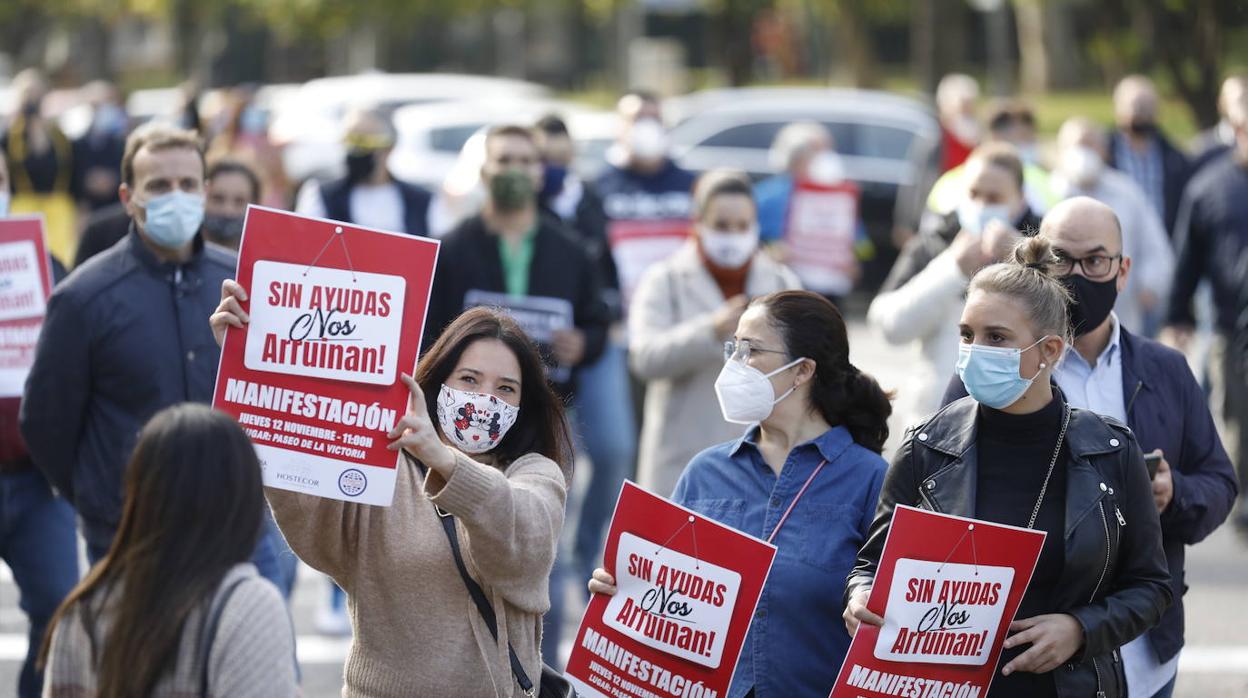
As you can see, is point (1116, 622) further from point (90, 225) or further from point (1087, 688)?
point (90, 225)

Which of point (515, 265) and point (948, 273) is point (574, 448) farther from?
point (515, 265)

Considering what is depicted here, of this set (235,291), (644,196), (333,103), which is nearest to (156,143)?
(235,291)

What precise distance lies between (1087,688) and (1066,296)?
3.20 feet

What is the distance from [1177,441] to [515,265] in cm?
353

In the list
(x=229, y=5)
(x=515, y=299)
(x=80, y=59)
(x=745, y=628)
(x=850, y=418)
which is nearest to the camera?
(x=745, y=628)

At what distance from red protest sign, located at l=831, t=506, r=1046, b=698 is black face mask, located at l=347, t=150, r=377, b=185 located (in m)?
5.75

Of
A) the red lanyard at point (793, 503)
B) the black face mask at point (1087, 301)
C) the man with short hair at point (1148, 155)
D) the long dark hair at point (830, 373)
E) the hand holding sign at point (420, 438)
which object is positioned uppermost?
the man with short hair at point (1148, 155)

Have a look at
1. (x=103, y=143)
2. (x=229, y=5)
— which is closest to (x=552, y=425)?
(x=103, y=143)

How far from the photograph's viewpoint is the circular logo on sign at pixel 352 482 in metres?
4.04

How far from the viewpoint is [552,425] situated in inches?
177

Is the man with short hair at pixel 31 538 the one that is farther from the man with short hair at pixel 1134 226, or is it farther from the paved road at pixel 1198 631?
the man with short hair at pixel 1134 226

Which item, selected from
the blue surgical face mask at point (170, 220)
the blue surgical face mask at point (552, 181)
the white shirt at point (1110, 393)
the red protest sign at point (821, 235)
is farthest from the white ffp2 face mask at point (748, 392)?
the red protest sign at point (821, 235)

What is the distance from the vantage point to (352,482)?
159 inches

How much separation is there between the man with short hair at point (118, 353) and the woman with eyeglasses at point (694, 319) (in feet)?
7.23
